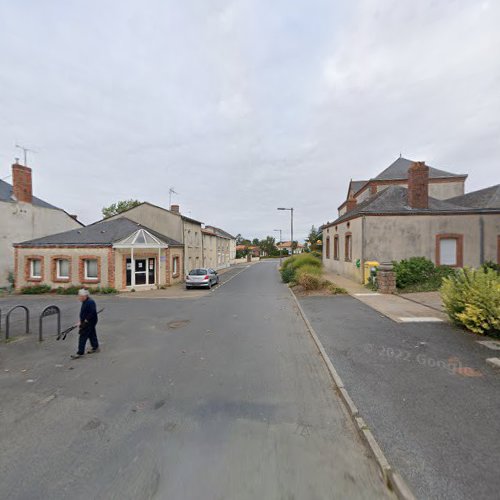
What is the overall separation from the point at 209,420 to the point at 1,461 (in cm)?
222

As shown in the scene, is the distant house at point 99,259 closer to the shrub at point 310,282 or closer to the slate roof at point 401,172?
the shrub at point 310,282

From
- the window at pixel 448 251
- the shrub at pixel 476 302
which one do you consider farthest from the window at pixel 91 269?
the window at pixel 448 251

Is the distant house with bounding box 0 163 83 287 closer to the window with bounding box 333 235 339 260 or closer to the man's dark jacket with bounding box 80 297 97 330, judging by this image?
the man's dark jacket with bounding box 80 297 97 330

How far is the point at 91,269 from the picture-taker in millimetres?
16797

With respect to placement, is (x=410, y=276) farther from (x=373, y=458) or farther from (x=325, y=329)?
(x=373, y=458)

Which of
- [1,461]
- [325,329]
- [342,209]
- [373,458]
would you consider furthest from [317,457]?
[342,209]

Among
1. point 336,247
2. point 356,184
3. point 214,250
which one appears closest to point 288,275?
point 336,247

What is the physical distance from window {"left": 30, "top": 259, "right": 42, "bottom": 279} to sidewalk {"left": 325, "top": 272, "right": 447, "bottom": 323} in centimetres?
1909

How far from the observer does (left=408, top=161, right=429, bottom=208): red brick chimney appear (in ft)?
54.2

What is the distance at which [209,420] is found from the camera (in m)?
3.44

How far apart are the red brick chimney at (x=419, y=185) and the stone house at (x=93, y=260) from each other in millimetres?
16488

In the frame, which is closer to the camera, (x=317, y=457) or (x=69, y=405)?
(x=317, y=457)

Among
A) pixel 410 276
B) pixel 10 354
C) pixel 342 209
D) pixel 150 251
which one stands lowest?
pixel 10 354

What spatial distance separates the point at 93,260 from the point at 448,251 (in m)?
22.3
